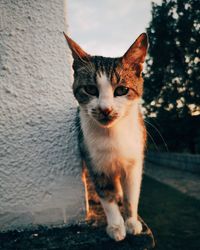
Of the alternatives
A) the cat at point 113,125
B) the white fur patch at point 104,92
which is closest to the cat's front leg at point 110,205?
the cat at point 113,125

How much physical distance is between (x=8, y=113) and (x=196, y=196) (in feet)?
15.9

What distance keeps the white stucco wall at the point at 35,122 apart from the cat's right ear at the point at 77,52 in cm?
5

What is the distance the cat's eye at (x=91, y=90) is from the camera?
1.30m

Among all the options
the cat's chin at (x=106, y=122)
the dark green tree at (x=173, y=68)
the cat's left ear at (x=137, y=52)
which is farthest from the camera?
the dark green tree at (x=173, y=68)

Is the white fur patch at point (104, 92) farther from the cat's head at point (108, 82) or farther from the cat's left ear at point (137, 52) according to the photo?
the cat's left ear at point (137, 52)

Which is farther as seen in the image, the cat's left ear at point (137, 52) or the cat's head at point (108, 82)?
the cat's left ear at point (137, 52)

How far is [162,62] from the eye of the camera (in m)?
11.2

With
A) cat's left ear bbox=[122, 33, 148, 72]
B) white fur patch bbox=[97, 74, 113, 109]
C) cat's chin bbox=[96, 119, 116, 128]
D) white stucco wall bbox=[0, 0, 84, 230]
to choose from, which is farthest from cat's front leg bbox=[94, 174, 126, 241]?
cat's left ear bbox=[122, 33, 148, 72]

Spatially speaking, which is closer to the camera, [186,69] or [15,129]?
[15,129]

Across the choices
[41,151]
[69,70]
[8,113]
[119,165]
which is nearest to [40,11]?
[69,70]

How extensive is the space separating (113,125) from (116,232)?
1.54ft

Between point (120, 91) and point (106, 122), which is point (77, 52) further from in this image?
point (106, 122)

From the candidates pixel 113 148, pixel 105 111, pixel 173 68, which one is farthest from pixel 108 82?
pixel 173 68

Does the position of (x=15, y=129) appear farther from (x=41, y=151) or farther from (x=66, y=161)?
(x=66, y=161)
